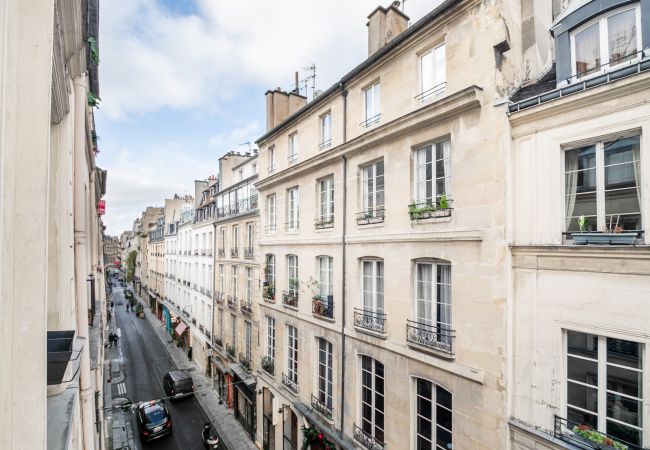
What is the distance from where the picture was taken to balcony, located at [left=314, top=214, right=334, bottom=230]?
466 inches

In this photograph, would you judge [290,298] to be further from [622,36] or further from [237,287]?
[622,36]

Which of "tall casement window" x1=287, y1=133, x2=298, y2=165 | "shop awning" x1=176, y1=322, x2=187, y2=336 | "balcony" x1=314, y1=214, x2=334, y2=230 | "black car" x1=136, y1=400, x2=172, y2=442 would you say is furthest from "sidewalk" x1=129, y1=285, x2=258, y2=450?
"tall casement window" x1=287, y1=133, x2=298, y2=165

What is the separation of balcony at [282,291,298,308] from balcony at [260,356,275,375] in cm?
302

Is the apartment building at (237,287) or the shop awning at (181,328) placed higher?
the apartment building at (237,287)

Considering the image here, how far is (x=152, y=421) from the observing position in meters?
16.9

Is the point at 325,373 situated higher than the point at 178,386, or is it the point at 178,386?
the point at 325,373

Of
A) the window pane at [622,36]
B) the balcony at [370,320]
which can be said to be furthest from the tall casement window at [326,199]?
the window pane at [622,36]

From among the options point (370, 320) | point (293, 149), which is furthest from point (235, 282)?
point (370, 320)

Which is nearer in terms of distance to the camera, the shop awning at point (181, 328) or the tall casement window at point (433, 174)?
the tall casement window at point (433, 174)

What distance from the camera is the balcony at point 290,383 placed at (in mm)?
13352

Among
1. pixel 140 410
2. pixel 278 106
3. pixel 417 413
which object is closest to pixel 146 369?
pixel 140 410

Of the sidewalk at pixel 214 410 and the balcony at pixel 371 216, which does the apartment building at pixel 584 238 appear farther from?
the sidewalk at pixel 214 410

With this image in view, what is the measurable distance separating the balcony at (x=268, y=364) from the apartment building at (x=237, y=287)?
175 cm

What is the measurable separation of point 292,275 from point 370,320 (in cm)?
480
